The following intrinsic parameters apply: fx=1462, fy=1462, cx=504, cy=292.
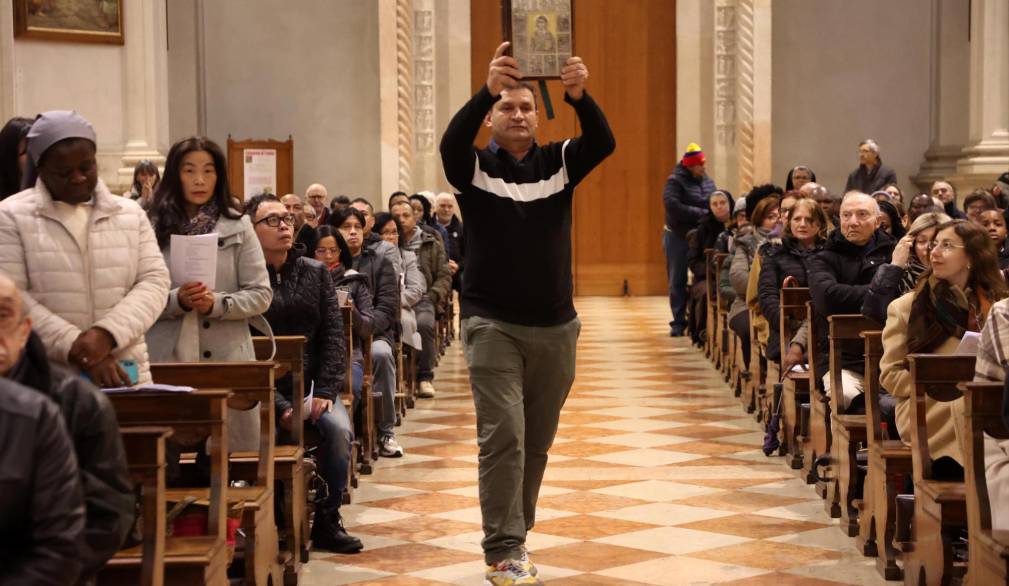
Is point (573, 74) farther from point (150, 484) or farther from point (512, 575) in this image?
point (150, 484)

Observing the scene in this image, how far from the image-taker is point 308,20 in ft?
58.7

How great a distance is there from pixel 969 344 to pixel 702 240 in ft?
27.8

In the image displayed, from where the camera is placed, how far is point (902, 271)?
6.42 meters

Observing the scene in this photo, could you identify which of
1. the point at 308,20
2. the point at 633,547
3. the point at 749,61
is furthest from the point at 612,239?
the point at 633,547

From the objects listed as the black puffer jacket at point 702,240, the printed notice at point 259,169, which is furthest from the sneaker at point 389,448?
the printed notice at point 259,169

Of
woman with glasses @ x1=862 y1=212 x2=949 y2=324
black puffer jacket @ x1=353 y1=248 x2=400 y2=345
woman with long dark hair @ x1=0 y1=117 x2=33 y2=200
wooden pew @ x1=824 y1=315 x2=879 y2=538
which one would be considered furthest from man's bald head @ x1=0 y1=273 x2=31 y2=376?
black puffer jacket @ x1=353 y1=248 x2=400 y2=345

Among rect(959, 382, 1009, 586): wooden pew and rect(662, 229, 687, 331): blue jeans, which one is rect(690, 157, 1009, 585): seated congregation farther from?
rect(662, 229, 687, 331): blue jeans

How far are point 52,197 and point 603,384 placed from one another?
7.35 metres

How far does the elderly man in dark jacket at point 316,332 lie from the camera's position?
6.21m

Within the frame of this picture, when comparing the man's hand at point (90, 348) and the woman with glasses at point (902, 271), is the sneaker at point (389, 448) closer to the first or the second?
the woman with glasses at point (902, 271)

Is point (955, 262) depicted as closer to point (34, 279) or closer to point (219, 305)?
point (219, 305)

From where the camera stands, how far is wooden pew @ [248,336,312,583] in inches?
225

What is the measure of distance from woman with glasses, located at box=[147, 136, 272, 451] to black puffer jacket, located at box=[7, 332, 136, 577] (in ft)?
7.56

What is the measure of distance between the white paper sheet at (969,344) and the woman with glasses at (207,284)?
2595 millimetres
